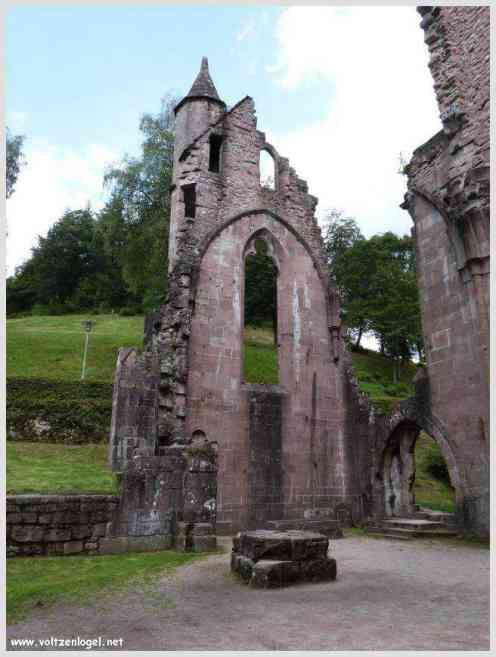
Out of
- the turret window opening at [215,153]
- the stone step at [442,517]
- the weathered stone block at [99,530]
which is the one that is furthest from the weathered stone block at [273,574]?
the turret window opening at [215,153]

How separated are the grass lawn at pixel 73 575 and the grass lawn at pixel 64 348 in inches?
480

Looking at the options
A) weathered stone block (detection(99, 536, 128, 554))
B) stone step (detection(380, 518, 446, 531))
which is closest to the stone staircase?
stone step (detection(380, 518, 446, 531))

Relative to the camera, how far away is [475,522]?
1025 cm

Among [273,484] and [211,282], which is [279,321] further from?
[273,484]

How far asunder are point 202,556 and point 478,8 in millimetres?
12009

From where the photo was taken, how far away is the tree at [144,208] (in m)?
Result: 24.9

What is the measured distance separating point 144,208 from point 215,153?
11.0 m

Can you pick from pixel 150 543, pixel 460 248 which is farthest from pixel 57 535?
pixel 460 248

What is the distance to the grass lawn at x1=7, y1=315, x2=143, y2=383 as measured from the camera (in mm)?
23438

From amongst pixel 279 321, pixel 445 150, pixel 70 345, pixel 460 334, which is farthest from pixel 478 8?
pixel 70 345

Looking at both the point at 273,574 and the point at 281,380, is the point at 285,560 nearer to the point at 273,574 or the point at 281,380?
the point at 273,574

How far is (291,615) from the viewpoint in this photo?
459 cm

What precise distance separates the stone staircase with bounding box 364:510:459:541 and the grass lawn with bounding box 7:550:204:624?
16.5 feet

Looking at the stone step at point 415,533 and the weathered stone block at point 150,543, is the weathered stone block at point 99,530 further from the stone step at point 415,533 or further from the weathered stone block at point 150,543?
the stone step at point 415,533
